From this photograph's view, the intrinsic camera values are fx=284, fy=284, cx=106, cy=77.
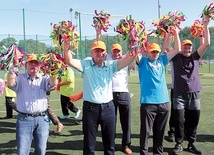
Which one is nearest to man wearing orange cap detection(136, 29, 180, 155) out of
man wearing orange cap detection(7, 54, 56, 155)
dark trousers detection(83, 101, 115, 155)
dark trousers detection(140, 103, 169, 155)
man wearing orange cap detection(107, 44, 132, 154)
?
dark trousers detection(140, 103, 169, 155)

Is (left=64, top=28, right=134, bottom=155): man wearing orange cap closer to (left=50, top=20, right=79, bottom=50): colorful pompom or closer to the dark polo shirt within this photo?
(left=50, top=20, right=79, bottom=50): colorful pompom

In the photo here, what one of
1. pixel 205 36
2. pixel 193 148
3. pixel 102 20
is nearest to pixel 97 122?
pixel 102 20

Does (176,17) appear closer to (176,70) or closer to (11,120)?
(176,70)

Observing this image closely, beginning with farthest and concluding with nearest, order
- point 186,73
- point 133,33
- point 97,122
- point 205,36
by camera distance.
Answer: point 186,73, point 205,36, point 97,122, point 133,33

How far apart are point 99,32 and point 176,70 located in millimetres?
1677

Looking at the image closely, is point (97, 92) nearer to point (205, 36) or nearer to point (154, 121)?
point (154, 121)

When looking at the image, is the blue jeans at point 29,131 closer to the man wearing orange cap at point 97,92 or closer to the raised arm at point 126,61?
the man wearing orange cap at point 97,92

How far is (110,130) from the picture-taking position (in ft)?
14.4

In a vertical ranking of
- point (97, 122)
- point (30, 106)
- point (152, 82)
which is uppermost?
point (152, 82)

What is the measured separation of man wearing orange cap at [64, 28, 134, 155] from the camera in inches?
168

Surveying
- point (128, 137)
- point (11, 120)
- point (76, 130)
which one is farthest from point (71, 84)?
point (128, 137)

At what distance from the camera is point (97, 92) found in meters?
4.25

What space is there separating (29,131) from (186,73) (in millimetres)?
3106

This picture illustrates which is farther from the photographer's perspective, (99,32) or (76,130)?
(76,130)
